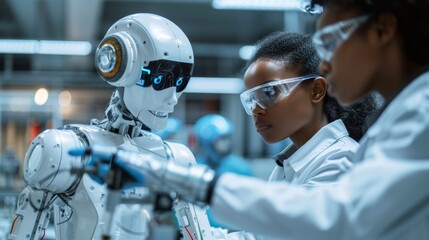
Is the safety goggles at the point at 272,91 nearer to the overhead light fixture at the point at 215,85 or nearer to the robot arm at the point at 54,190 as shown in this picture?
the robot arm at the point at 54,190

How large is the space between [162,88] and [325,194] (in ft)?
2.47

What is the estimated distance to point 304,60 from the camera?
1555 millimetres

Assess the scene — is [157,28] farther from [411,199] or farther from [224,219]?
[411,199]

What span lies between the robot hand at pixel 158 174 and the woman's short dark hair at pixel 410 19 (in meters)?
0.39

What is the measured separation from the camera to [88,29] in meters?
6.76

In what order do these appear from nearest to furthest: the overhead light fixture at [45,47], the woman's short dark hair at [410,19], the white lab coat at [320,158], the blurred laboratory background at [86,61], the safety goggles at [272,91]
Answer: the woman's short dark hair at [410,19] < the white lab coat at [320,158] < the safety goggles at [272,91] < the overhead light fixture at [45,47] < the blurred laboratory background at [86,61]

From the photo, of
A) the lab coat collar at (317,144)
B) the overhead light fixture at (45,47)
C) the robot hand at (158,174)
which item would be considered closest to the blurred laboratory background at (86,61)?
the overhead light fixture at (45,47)

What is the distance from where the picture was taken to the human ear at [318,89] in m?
1.51

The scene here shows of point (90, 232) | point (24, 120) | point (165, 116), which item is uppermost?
point (165, 116)

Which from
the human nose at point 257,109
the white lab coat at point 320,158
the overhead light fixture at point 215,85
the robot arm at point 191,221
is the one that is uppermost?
the human nose at point 257,109

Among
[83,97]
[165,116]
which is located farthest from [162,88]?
[83,97]

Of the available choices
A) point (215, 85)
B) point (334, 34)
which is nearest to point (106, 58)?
point (334, 34)

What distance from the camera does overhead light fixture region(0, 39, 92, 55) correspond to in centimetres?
619

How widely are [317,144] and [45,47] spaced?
541cm
